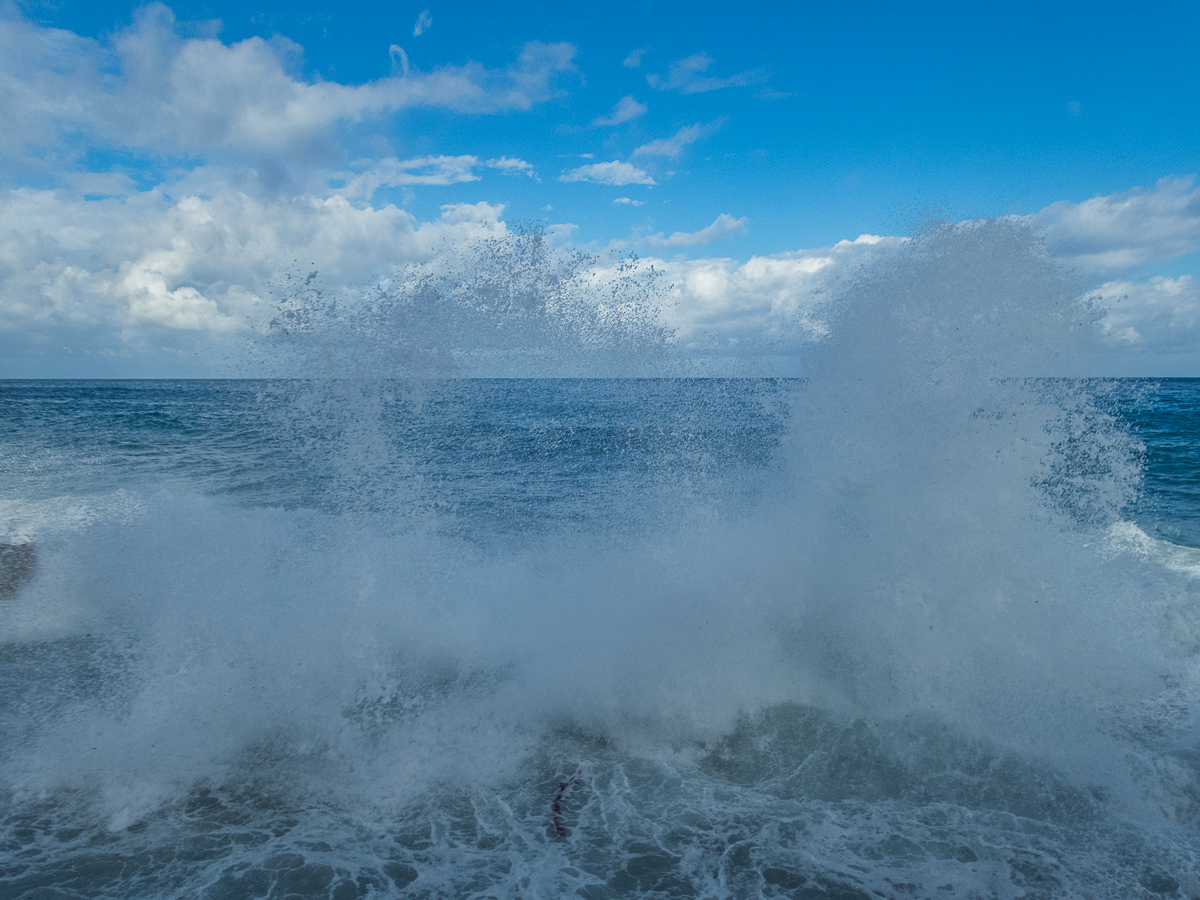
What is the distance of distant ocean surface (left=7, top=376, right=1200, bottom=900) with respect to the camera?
448 centimetres

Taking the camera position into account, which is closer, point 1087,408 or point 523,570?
point 1087,408

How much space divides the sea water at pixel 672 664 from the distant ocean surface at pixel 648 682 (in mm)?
37

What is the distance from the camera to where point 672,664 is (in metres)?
6.80

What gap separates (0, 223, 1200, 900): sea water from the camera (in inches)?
178

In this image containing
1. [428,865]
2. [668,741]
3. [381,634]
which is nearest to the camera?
[428,865]

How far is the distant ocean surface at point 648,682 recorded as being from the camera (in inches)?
A: 177

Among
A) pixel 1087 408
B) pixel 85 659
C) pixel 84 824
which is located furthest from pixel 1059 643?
pixel 85 659

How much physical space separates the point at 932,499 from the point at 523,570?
5977 millimetres

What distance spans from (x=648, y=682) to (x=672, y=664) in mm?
369

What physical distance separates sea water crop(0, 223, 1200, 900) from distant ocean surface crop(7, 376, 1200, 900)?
4 cm

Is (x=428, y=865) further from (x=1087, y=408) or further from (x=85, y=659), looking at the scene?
(x=1087, y=408)

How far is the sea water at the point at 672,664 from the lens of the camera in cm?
452

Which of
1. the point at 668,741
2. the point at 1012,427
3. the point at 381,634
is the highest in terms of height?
the point at 1012,427

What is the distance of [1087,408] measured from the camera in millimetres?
8297
